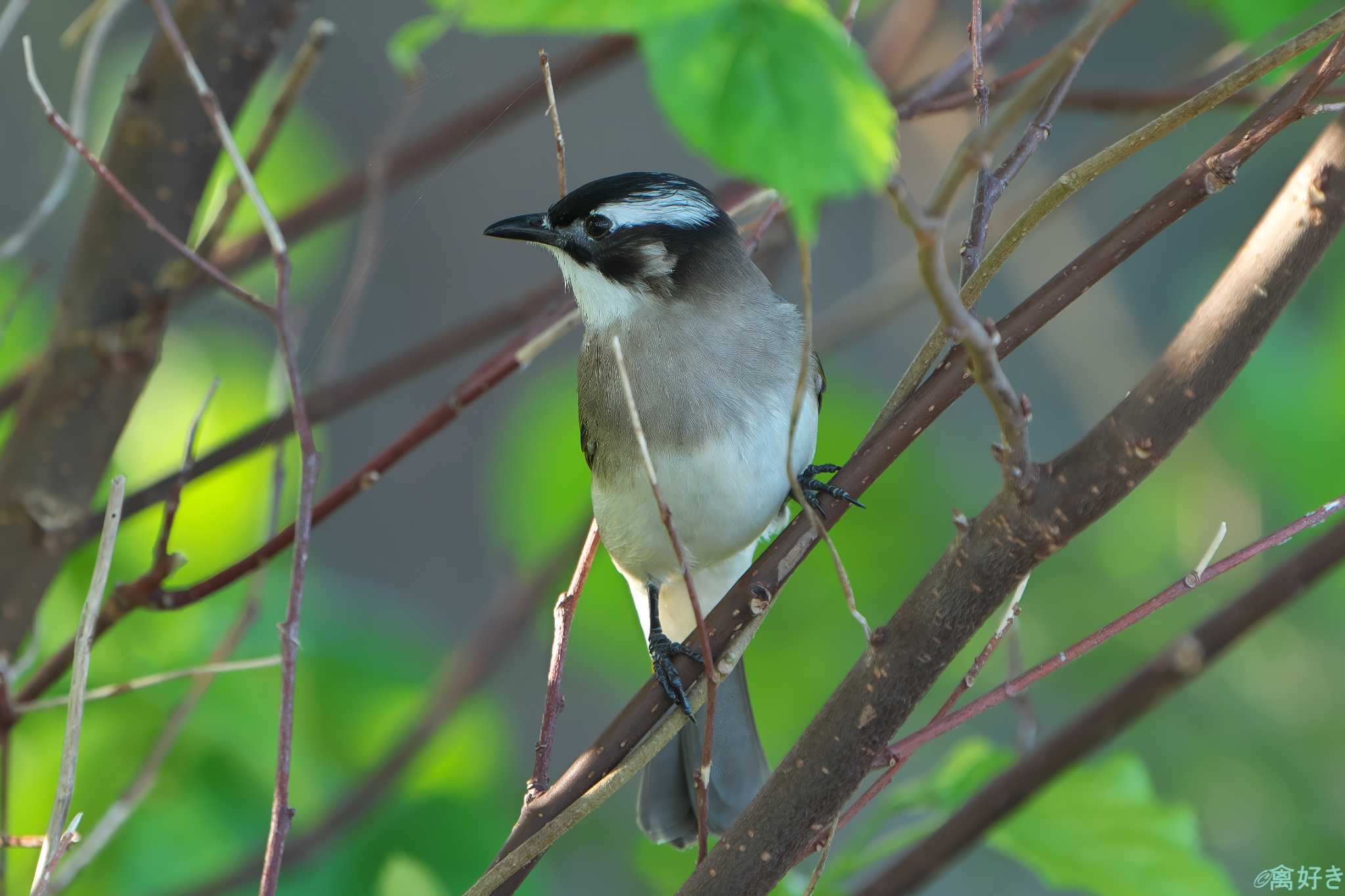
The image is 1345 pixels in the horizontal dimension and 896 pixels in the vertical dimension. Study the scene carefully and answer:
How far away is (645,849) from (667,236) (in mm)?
655

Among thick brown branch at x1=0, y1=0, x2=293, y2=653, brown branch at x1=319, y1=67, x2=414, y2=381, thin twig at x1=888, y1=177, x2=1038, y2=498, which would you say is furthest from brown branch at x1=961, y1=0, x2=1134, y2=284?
thick brown branch at x1=0, y1=0, x2=293, y2=653

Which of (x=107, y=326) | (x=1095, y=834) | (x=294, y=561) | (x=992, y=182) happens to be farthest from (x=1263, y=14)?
(x=107, y=326)

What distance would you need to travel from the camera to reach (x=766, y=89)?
445 millimetres

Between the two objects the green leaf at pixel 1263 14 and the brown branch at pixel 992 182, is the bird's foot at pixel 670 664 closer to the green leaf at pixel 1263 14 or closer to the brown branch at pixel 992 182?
the brown branch at pixel 992 182

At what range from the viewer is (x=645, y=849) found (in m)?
1.34

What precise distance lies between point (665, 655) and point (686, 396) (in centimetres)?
29

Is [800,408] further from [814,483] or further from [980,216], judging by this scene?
[814,483]

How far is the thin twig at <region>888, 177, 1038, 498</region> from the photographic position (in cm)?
49

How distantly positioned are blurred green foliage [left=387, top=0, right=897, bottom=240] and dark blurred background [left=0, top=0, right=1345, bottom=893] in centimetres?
37

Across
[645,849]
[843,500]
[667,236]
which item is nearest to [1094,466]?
[843,500]

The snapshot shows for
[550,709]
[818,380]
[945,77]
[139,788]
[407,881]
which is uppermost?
[945,77]

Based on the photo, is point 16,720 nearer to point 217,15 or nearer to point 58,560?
point 58,560

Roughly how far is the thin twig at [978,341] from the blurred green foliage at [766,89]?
0.15 ft

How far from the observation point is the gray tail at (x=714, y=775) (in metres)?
1.23
